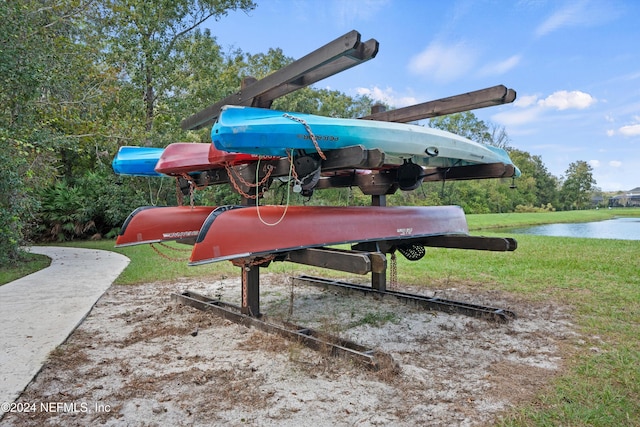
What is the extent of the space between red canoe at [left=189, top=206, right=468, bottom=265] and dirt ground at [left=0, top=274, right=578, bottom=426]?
874mm

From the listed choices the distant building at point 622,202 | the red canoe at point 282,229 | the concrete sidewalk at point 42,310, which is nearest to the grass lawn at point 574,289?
the concrete sidewalk at point 42,310

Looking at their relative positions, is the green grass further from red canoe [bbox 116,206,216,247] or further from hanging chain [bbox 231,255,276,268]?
hanging chain [bbox 231,255,276,268]

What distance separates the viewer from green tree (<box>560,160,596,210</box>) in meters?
48.3

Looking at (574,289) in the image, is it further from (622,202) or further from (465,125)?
(622,202)

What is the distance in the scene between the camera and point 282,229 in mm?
3787

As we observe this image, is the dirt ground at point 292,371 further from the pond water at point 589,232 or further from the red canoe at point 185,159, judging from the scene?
the pond water at point 589,232

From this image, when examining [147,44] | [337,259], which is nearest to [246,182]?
[337,259]

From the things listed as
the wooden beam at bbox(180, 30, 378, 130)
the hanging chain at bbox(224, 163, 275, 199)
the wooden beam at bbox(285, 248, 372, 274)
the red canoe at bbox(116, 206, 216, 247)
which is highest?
the wooden beam at bbox(180, 30, 378, 130)

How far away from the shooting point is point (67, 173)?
1606cm

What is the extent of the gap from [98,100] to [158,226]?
675 centimetres

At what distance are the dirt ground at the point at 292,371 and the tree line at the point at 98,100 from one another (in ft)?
10.9

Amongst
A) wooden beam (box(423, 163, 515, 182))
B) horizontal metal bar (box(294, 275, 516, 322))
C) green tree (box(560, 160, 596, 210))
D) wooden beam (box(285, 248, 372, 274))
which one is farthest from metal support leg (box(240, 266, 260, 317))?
green tree (box(560, 160, 596, 210))

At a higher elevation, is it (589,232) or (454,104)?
(454,104)

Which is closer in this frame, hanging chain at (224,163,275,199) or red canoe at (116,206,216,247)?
hanging chain at (224,163,275,199)
